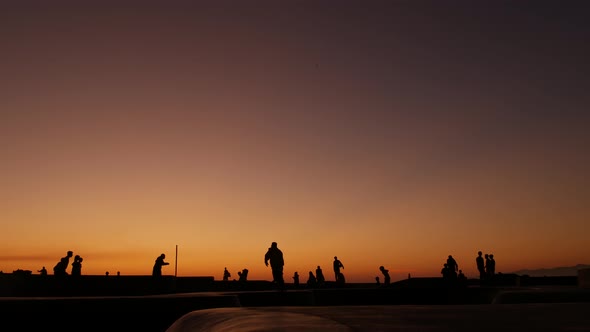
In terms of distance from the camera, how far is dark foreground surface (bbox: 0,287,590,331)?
13.5ft

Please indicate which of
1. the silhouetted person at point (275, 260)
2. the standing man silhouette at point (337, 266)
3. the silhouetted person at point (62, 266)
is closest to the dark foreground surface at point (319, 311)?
the silhouetted person at point (275, 260)

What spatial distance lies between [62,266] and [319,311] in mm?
14452

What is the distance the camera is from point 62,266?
57.3 feet

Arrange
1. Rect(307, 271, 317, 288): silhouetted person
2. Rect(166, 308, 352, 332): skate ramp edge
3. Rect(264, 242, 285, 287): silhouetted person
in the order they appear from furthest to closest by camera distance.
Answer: Rect(307, 271, 317, 288): silhouetted person
Rect(264, 242, 285, 287): silhouetted person
Rect(166, 308, 352, 332): skate ramp edge

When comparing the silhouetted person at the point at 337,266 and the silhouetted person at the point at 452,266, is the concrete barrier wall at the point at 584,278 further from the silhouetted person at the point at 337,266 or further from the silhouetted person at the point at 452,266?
the silhouetted person at the point at 337,266

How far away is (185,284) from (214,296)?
11.6 m

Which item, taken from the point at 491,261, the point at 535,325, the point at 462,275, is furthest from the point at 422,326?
the point at 462,275

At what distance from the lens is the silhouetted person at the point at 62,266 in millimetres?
17406

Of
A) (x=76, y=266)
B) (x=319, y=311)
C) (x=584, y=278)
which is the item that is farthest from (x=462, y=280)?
(x=319, y=311)

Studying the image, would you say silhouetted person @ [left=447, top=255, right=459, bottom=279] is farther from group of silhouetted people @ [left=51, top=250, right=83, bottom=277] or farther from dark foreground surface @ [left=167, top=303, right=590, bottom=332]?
dark foreground surface @ [left=167, top=303, right=590, bottom=332]

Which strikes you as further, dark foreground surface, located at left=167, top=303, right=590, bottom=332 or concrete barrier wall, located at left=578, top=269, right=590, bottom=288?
concrete barrier wall, located at left=578, top=269, right=590, bottom=288

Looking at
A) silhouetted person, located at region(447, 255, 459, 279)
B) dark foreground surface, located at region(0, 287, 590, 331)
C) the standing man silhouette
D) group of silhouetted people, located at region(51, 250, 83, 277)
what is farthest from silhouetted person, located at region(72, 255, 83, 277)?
silhouetted person, located at region(447, 255, 459, 279)

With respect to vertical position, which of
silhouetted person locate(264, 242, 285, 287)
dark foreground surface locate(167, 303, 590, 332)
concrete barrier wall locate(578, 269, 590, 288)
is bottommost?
dark foreground surface locate(167, 303, 590, 332)

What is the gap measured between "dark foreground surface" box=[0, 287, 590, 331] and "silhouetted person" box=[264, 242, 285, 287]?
1.13 metres
